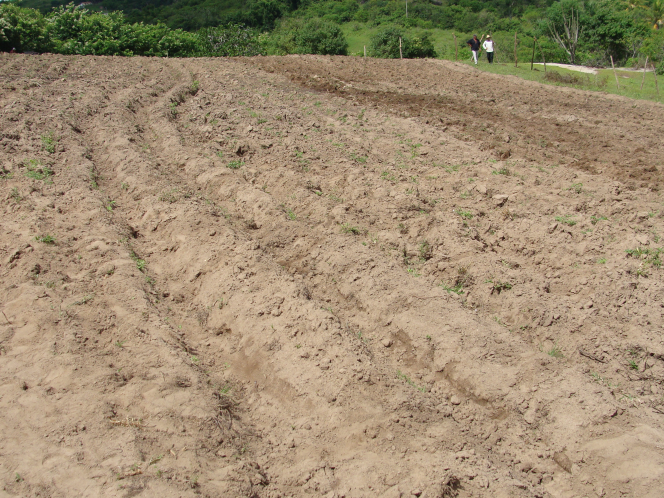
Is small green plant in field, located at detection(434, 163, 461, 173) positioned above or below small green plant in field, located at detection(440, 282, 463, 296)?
above

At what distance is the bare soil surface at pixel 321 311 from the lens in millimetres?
4176

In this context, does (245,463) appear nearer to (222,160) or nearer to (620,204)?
(222,160)

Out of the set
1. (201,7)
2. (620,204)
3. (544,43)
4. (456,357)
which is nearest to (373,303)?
(456,357)

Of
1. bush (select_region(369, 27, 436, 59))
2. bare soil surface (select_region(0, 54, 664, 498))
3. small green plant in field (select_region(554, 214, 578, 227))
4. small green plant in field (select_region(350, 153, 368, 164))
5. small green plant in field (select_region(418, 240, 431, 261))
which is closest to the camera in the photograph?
bare soil surface (select_region(0, 54, 664, 498))

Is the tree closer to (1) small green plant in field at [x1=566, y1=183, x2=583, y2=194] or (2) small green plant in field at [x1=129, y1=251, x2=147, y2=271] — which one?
(1) small green plant in field at [x1=566, y1=183, x2=583, y2=194]

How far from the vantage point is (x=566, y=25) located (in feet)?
104

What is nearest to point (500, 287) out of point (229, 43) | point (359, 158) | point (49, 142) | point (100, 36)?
point (359, 158)

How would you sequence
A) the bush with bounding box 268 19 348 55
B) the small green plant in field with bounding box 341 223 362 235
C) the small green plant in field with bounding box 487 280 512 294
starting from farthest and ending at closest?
1. the bush with bounding box 268 19 348 55
2. the small green plant in field with bounding box 341 223 362 235
3. the small green plant in field with bounding box 487 280 512 294

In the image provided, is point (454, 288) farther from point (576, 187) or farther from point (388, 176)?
point (576, 187)

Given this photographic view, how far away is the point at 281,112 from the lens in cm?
1131

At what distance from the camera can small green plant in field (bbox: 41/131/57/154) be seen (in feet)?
29.9

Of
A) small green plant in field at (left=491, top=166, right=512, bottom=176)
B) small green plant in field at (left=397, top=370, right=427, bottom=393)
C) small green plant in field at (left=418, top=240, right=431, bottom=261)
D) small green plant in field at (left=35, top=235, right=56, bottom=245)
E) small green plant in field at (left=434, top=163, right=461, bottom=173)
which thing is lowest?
small green plant in field at (left=397, top=370, right=427, bottom=393)

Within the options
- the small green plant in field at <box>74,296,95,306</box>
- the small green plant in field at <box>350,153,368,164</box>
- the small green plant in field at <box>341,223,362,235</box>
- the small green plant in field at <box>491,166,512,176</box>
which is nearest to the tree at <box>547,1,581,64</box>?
the small green plant in field at <box>491,166,512,176</box>

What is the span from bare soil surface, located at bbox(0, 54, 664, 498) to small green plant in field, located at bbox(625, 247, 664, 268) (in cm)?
4
